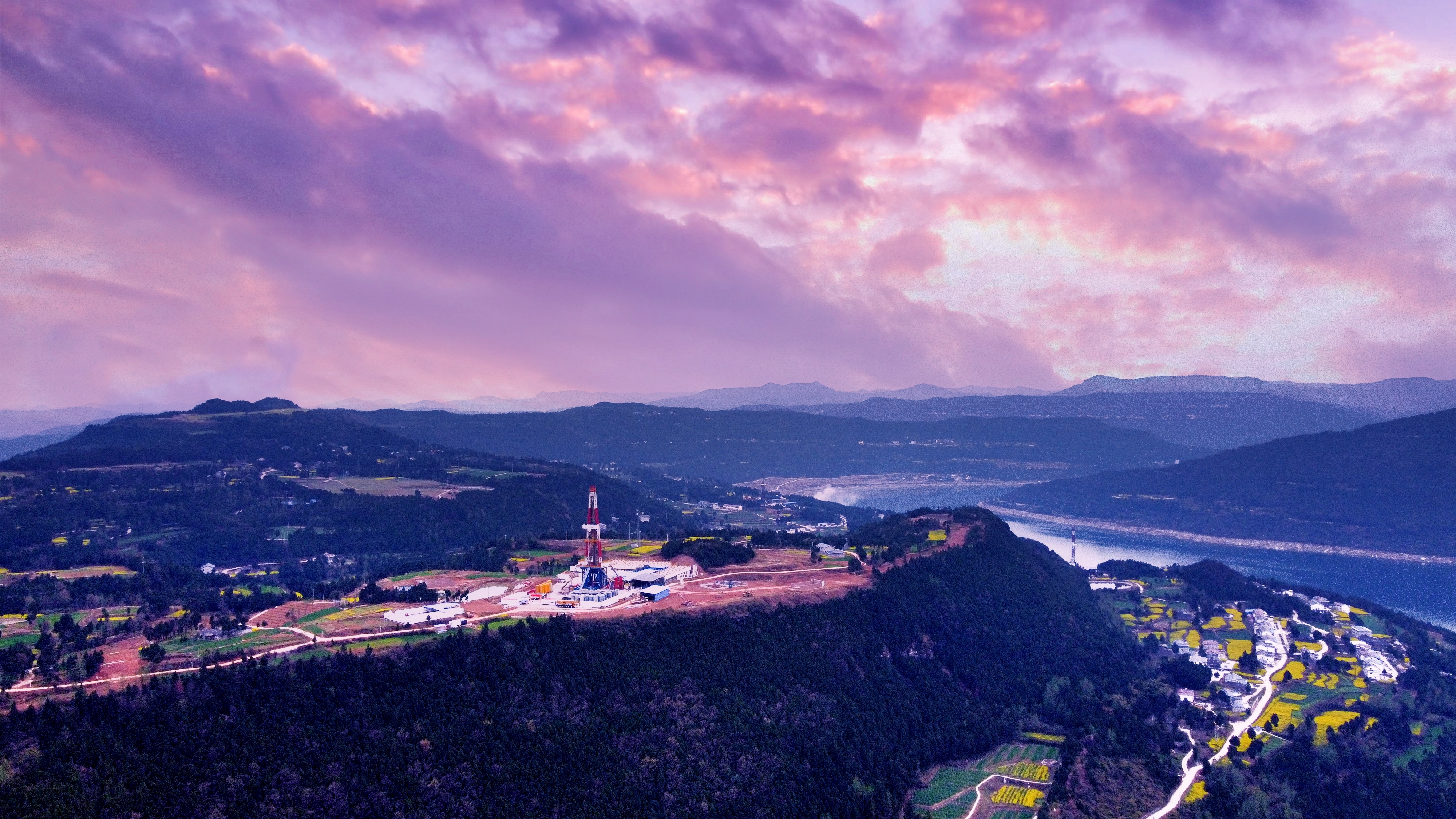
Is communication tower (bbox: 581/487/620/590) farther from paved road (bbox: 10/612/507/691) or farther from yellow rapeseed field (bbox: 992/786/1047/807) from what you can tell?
Answer: yellow rapeseed field (bbox: 992/786/1047/807)

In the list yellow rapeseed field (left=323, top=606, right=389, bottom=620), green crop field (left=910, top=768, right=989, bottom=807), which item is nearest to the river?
green crop field (left=910, top=768, right=989, bottom=807)

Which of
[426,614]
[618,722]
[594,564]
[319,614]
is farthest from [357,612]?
[618,722]

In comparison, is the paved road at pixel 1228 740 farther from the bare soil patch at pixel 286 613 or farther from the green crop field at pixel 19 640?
the green crop field at pixel 19 640

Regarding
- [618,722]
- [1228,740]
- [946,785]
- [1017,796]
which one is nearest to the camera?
[618,722]

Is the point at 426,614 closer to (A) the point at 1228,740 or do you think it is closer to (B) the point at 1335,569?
(A) the point at 1228,740

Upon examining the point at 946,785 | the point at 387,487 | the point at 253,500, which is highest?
the point at 387,487

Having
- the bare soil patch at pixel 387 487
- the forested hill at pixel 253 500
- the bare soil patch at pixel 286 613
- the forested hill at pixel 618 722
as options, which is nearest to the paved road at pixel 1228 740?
the forested hill at pixel 618 722
